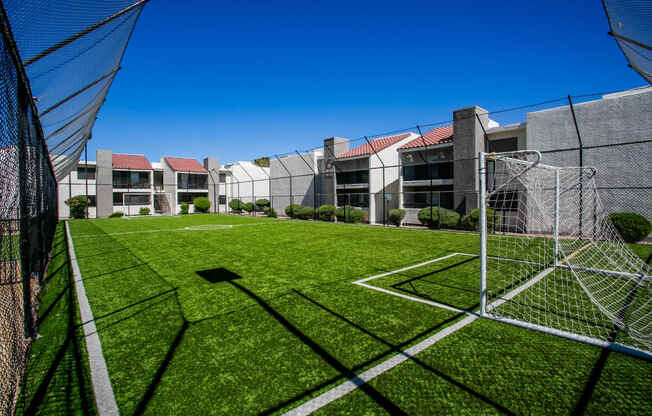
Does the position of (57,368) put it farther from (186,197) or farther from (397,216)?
(186,197)

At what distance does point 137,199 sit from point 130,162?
4762mm

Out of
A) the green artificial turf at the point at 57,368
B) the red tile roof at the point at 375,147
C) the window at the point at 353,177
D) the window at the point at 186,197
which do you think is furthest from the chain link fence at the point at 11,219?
the window at the point at 186,197

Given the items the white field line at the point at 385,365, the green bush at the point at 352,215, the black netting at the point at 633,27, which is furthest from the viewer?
the green bush at the point at 352,215

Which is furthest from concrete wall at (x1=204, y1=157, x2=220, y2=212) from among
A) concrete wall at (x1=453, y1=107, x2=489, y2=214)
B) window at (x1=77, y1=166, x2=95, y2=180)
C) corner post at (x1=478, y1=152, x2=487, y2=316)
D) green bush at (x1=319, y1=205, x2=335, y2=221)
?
corner post at (x1=478, y1=152, x2=487, y2=316)

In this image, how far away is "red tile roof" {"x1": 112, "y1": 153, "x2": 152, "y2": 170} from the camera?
3269cm

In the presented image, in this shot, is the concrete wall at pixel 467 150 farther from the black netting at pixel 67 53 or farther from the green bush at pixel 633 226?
the black netting at pixel 67 53

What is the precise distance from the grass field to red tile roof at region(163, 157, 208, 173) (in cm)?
3270

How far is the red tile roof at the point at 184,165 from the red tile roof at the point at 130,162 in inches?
91.7

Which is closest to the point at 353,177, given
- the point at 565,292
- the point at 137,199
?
the point at 565,292

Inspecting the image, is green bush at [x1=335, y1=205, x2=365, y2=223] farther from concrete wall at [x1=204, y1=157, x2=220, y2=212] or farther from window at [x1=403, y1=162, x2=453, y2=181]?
concrete wall at [x1=204, y1=157, x2=220, y2=212]

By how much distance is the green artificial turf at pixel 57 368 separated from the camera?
245cm

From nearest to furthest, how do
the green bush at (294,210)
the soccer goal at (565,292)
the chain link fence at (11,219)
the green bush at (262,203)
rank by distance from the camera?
the chain link fence at (11,219) → the soccer goal at (565,292) → the green bush at (294,210) → the green bush at (262,203)

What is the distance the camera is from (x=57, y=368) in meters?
2.96

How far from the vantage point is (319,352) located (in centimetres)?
318
